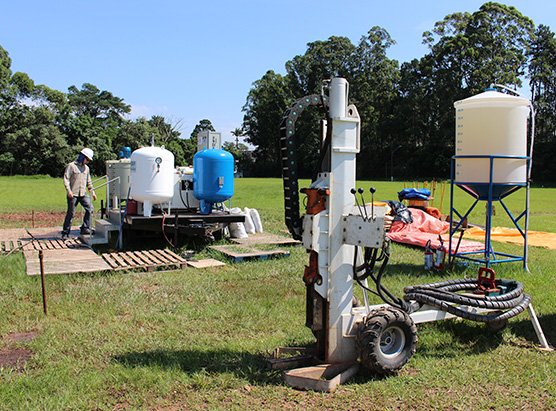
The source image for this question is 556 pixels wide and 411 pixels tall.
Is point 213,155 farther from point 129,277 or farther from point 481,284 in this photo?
point 481,284

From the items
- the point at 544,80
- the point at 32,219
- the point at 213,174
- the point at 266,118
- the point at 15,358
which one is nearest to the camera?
the point at 15,358

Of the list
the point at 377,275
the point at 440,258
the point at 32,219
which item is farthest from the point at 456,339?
the point at 32,219

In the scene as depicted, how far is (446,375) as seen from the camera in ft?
12.9

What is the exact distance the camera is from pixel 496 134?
737cm

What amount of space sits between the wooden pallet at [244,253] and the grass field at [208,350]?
1.18 m

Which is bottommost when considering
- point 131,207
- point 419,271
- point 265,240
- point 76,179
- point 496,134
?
point 419,271

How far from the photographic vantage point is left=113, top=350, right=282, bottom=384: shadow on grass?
3864 millimetres

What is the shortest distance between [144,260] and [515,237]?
8707 mm

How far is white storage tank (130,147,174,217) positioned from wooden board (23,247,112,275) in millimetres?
1478

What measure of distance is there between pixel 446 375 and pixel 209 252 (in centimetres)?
592

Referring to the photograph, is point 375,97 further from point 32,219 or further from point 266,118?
point 32,219

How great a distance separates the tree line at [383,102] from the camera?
51125 millimetres

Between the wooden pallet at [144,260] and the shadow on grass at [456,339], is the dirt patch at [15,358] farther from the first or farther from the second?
the shadow on grass at [456,339]

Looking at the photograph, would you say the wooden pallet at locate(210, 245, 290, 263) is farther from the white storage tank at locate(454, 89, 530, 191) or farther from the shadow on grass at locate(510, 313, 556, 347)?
the shadow on grass at locate(510, 313, 556, 347)
